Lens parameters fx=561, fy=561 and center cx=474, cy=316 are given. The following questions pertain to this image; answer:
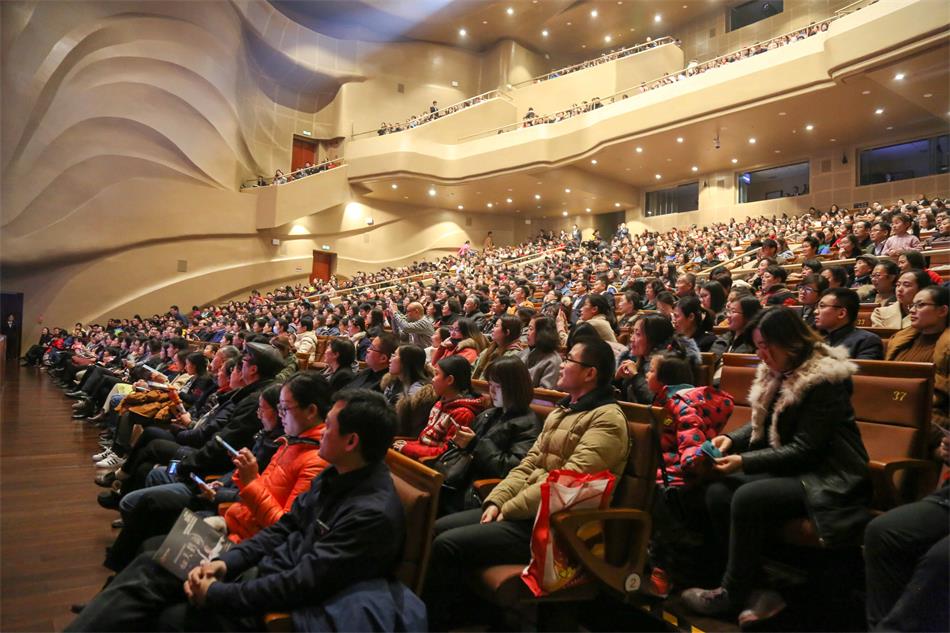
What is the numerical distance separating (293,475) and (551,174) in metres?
15.2

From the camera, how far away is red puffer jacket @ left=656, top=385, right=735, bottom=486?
6.50 feet

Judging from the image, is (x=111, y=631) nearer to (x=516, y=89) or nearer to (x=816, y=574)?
(x=816, y=574)

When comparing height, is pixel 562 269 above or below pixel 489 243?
below

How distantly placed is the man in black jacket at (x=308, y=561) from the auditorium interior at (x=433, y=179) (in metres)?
0.22

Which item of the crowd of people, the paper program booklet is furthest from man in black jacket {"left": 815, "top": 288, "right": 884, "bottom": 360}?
the paper program booklet

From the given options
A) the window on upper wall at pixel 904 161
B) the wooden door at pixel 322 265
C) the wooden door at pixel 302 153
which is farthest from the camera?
the wooden door at pixel 302 153

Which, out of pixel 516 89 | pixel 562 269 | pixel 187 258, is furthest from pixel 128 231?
pixel 516 89

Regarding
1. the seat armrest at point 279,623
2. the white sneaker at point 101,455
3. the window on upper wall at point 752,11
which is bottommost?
the white sneaker at point 101,455

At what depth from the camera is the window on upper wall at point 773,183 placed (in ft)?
47.7

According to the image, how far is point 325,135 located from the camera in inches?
773

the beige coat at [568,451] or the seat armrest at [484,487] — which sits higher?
the beige coat at [568,451]

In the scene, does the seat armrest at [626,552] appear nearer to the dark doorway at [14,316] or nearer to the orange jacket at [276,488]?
the orange jacket at [276,488]

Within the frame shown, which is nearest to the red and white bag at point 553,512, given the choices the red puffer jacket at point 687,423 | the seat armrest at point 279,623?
the red puffer jacket at point 687,423

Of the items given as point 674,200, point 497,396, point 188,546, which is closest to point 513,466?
point 497,396
